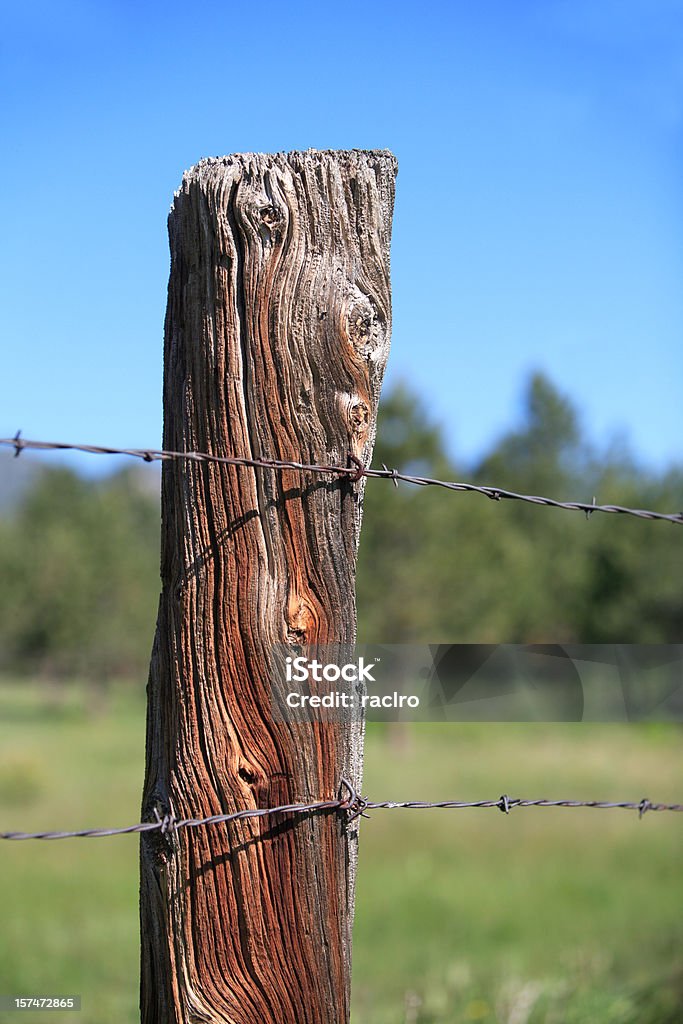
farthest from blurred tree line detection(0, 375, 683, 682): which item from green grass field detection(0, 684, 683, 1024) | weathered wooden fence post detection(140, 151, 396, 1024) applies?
weathered wooden fence post detection(140, 151, 396, 1024)

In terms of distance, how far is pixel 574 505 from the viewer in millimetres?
2158

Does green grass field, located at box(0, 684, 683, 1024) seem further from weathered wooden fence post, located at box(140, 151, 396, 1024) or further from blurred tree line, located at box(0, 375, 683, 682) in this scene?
blurred tree line, located at box(0, 375, 683, 682)

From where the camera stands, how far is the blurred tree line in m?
24.2

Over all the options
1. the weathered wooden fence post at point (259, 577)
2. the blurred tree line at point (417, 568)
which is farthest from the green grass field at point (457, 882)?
the blurred tree line at point (417, 568)

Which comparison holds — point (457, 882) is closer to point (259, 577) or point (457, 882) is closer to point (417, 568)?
point (417, 568)

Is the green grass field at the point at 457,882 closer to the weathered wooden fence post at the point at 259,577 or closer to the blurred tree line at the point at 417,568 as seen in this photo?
the weathered wooden fence post at the point at 259,577

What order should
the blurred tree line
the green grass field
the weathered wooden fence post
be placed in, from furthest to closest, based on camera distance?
1. the blurred tree line
2. the green grass field
3. the weathered wooden fence post

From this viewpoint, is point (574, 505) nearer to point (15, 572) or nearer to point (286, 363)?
point (286, 363)

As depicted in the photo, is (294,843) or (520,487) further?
(520,487)

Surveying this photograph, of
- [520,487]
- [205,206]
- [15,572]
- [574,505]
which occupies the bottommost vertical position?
[574,505]

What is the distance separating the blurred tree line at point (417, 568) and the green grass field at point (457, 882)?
3170mm

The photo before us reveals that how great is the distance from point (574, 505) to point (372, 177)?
0.88 metres

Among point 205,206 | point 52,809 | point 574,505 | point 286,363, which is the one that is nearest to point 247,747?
point 286,363

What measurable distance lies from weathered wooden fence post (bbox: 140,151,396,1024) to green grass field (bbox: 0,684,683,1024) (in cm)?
163
